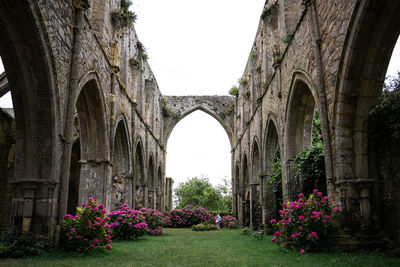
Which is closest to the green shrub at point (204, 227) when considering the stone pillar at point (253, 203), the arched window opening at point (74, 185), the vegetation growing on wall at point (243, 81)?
the stone pillar at point (253, 203)

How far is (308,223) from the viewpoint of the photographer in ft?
18.6

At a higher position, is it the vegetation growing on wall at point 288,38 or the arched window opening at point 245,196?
the vegetation growing on wall at point 288,38

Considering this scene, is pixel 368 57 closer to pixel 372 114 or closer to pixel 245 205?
pixel 372 114

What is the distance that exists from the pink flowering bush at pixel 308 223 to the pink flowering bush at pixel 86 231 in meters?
3.25

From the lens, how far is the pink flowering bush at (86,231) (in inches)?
239

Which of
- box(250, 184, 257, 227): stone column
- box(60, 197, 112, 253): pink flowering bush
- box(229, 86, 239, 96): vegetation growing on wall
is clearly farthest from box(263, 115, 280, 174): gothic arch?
box(229, 86, 239, 96): vegetation growing on wall

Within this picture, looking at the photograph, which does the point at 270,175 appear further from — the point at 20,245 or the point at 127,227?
the point at 20,245

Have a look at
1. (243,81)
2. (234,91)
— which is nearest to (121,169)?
(243,81)

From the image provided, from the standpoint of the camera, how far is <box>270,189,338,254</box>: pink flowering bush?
559cm

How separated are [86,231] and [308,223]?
3920 millimetres

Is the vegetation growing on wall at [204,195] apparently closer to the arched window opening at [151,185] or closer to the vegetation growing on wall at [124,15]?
the arched window opening at [151,185]

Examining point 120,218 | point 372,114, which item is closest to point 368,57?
point 372,114

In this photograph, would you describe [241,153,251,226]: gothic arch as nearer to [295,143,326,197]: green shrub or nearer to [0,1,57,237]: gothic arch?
[295,143,326,197]: green shrub

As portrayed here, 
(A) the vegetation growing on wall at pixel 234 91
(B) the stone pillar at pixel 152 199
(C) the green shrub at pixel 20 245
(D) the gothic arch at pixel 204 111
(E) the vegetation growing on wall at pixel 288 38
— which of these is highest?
(A) the vegetation growing on wall at pixel 234 91
